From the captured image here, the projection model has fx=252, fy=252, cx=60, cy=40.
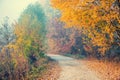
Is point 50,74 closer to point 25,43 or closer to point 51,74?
point 51,74

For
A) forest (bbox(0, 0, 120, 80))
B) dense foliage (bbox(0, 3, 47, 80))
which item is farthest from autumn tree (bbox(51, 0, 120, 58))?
dense foliage (bbox(0, 3, 47, 80))

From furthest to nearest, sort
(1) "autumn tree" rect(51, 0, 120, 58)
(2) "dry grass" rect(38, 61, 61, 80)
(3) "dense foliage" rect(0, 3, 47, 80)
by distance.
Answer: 1. (3) "dense foliage" rect(0, 3, 47, 80)
2. (2) "dry grass" rect(38, 61, 61, 80)
3. (1) "autumn tree" rect(51, 0, 120, 58)

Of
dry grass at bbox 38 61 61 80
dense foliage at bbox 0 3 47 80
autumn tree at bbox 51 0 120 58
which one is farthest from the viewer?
dense foliage at bbox 0 3 47 80

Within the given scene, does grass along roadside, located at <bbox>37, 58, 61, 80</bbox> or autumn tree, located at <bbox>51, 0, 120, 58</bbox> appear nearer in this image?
autumn tree, located at <bbox>51, 0, 120, 58</bbox>

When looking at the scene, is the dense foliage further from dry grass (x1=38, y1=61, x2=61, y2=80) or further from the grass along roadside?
dry grass (x1=38, y1=61, x2=61, y2=80)

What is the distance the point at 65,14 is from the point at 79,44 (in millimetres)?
25833

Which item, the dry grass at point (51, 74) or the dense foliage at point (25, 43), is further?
the dense foliage at point (25, 43)

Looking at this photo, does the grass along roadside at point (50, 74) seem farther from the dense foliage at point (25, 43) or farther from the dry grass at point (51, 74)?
the dense foliage at point (25, 43)

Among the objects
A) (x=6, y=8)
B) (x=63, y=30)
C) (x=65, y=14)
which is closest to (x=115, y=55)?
(x=65, y=14)

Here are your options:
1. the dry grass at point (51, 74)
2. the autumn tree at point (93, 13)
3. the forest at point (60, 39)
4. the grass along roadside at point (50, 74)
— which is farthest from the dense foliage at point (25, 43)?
the autumn tree at point (93, 13)

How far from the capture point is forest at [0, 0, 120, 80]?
15.1 metres

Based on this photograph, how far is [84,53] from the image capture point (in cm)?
4078

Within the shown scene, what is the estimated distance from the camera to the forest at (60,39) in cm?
1506

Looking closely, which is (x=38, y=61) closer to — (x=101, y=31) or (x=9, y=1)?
(x=101, y=31)
